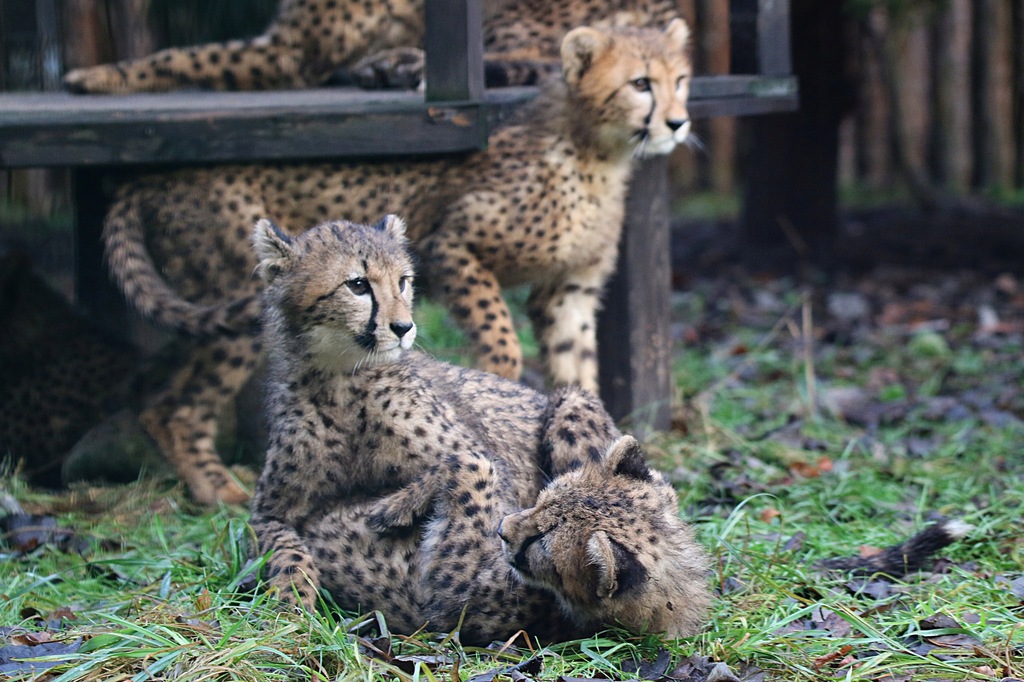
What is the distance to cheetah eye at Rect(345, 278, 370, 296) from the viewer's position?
350 centimetres

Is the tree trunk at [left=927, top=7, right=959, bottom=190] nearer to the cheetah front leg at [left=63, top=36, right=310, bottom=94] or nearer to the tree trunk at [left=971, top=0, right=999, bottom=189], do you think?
the tree trunk at [left=971, top=0, right=999, bottom=189]

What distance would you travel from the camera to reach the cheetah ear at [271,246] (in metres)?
3.59

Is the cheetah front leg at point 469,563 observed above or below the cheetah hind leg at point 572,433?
below

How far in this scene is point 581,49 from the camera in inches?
190

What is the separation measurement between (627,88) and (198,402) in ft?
7.33

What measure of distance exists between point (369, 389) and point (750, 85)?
2937 millimetres

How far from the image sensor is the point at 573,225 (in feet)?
16.3

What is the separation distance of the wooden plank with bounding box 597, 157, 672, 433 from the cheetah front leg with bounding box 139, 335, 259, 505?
1.76m

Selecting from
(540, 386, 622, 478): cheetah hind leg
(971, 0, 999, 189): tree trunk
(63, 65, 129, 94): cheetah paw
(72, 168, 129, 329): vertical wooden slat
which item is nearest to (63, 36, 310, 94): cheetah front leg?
(63, 65, 129, 94): cheetah paw

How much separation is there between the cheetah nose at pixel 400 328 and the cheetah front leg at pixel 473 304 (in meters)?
1.40

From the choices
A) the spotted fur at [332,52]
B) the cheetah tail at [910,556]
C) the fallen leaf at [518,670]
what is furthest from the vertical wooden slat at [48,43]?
the cheetah tail at [910,556]

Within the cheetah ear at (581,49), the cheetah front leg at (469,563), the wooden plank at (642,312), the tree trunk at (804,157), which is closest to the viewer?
the cheetah front leg at (469,563)

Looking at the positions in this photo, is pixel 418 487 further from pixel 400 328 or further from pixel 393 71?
pixel 393 71

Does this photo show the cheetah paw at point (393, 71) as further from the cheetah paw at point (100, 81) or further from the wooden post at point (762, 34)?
the wooden post at point (762, 34)
